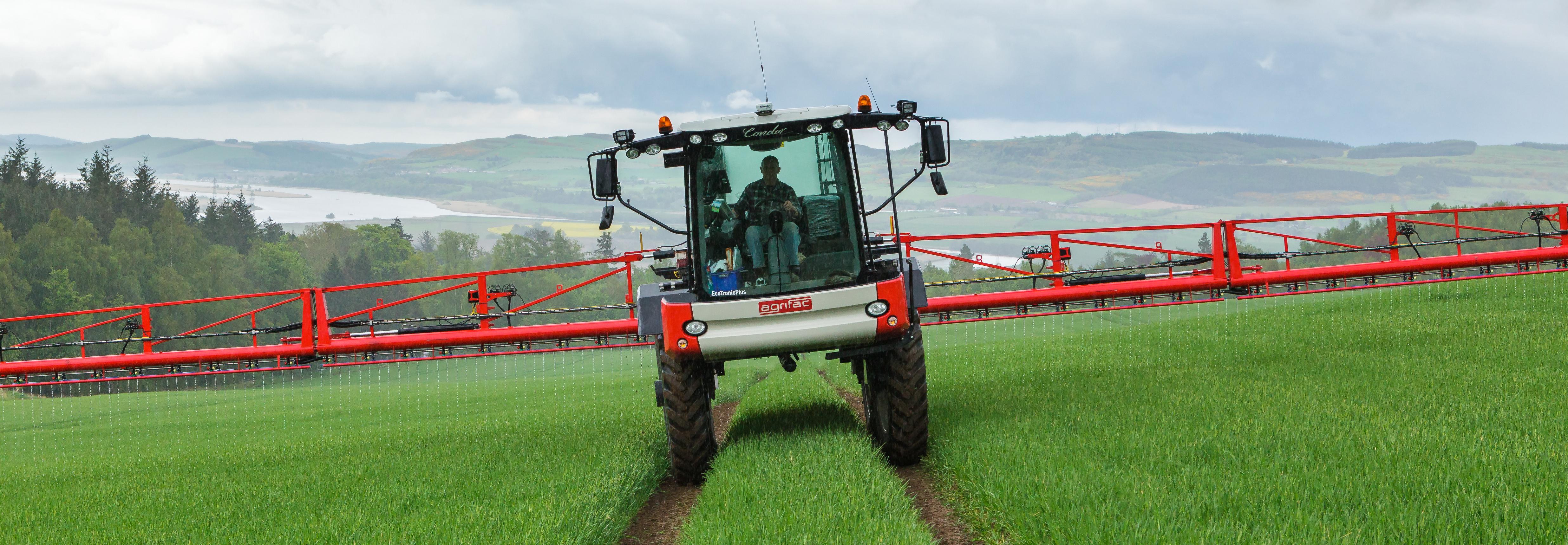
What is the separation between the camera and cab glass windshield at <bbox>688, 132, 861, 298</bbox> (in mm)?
7281

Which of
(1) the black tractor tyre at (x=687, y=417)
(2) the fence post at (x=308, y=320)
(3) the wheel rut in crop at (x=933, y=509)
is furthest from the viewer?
(2) the fence post at (x=308, y=320)

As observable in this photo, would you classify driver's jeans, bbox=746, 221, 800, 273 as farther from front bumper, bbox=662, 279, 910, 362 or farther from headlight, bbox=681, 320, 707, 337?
headlight, bbox=681, 320, 707, 337

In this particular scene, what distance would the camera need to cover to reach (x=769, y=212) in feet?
24.1

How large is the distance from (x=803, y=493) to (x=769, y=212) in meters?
2.20

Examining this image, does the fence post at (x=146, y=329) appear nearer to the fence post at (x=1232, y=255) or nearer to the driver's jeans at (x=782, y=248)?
the driver's jeans at (x=782, y=248)

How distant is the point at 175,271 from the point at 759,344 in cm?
8171

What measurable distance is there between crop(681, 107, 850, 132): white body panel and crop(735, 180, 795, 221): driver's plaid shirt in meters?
0.45

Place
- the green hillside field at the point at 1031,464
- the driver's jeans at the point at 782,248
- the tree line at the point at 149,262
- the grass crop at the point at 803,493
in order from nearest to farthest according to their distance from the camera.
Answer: the green hillside field at the point at 1031,464 < the grass crop at the point at 803,493 < the driver's jeans at the point at 782,248 < the tree line at the point at 149,262

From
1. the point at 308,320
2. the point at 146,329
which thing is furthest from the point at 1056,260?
the point at 146,329

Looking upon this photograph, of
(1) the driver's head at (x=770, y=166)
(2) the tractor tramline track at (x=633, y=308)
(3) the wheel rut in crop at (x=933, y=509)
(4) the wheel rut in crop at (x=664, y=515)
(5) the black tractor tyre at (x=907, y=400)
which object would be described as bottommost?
(4) the wheel rut in crop at (x=664, y=515)

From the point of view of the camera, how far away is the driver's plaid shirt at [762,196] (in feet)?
24.1

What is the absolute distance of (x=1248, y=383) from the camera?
9125mm

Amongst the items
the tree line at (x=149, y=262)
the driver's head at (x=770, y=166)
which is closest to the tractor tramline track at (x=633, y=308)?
the driver's head at (x=770, y=166)

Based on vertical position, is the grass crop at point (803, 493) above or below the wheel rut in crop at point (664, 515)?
above
